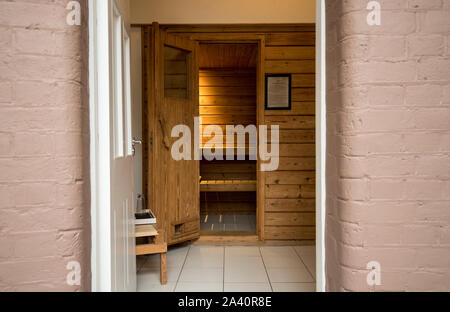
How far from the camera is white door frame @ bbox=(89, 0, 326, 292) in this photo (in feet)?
4.03

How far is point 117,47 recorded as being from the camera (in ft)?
5.49

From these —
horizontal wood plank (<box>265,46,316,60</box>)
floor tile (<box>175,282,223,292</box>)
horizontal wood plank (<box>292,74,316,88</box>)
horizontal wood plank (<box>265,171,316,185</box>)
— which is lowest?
floor tile (<box>175,282,223,292</box>)

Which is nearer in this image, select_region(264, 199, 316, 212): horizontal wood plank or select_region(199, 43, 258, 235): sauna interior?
select_region(264, 199, 316, 212): horizontal wood plank

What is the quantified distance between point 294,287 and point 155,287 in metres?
1.04

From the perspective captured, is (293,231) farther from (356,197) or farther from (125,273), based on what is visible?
(356,197)

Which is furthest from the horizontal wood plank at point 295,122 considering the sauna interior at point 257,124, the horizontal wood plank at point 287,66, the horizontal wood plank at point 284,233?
the horizontal wood plank at point 284,233

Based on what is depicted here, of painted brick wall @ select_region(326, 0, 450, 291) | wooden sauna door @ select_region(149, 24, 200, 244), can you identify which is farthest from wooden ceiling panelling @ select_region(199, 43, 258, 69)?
painted brick wall @ select_region(326, 0, 450, 291)

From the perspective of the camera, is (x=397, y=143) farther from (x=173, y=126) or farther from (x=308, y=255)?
(x=173, y=126)

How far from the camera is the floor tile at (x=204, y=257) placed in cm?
301

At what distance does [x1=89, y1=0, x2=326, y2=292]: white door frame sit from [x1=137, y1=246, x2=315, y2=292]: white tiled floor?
4.19 feet

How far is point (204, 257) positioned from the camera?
3.25 meters

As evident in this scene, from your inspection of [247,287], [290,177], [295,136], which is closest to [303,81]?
[295,136]

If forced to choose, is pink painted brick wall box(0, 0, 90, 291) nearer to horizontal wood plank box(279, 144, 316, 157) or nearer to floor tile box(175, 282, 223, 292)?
floor tile box(175, 282, 223, 292)
